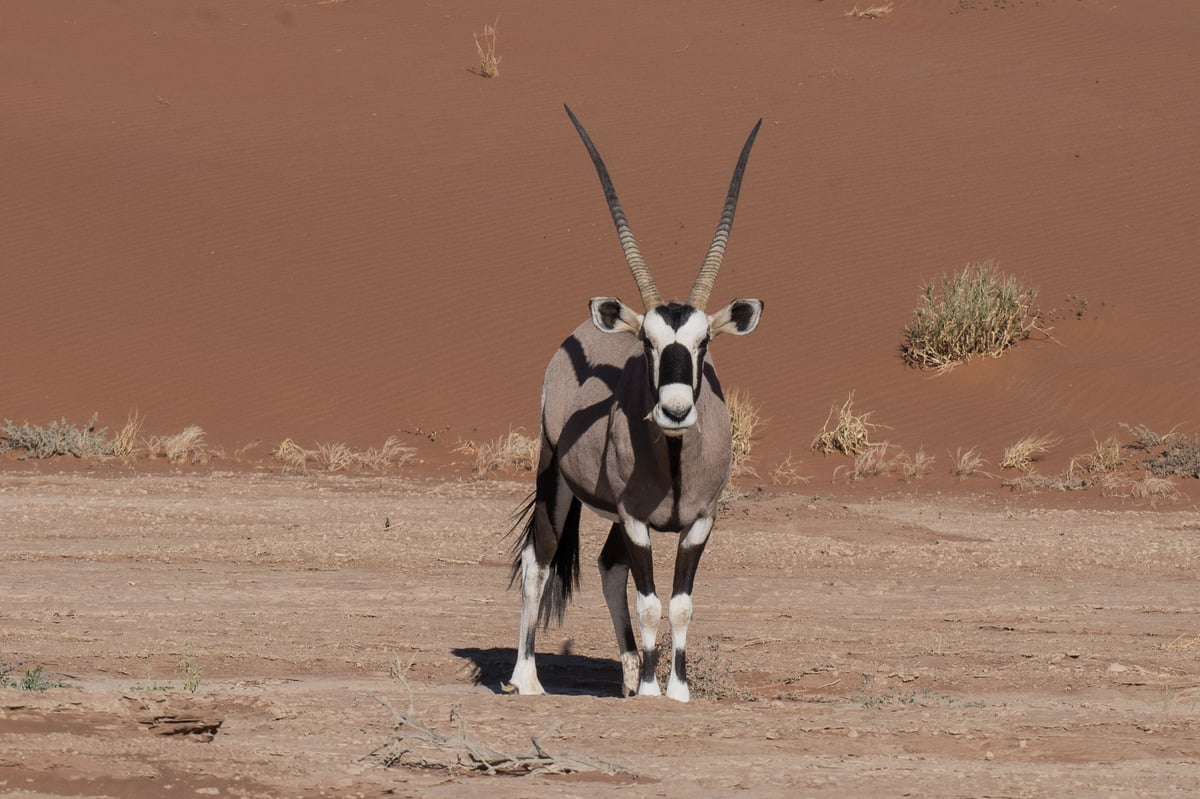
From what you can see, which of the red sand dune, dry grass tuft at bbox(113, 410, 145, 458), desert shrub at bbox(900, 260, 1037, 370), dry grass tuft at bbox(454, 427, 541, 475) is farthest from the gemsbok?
desert shrub at bbox(900, 260, 1037, 370)

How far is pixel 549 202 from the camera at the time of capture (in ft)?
84.1

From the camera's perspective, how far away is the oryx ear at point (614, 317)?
7238 millimetres

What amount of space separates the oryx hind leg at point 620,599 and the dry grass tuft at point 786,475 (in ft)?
27.6

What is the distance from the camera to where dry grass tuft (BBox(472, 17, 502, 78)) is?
3078 centimetres

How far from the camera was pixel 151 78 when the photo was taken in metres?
30.2

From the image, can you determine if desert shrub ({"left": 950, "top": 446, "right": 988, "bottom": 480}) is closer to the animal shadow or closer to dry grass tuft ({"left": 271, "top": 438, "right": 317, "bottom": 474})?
dry grass tuft ({"left": 271, "top": 438, "right": 317, "bottom": 474})

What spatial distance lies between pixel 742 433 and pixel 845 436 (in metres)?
1.16

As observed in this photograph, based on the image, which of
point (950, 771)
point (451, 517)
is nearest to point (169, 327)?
point (451, 517)

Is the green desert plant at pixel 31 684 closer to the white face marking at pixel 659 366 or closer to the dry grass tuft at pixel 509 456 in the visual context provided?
the white face marking at pixel 659 366

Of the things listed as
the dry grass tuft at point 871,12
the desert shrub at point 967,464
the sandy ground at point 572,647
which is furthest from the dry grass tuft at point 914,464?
the dry grass tuft at point 871,12

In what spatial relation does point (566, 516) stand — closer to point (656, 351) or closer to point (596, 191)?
point (656, 351)

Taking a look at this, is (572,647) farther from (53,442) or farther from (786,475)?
(53,442)

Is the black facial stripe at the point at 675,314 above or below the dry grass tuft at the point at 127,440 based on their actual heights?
above

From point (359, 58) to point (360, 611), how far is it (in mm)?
23134
